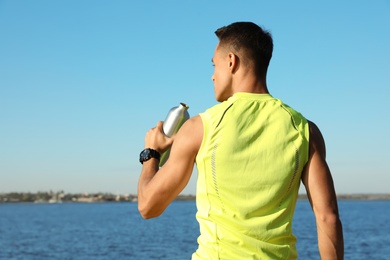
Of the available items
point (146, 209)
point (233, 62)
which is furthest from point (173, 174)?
point (233, 62)

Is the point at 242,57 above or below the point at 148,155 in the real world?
above

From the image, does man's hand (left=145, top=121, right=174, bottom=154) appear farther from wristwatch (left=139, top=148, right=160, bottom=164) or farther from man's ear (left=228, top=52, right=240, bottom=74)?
man's ear (left=228, top=52, right=240, bottom=74)

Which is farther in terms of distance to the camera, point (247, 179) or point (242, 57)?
point (242, 57)

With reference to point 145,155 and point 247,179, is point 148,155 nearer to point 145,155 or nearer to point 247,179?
point 145,155

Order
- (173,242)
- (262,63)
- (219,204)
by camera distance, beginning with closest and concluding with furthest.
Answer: (219,204), (262,63), (173,242)

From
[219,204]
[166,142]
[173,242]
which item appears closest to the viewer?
[219,204]

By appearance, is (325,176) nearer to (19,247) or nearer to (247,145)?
(247,145)

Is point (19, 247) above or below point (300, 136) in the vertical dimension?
below

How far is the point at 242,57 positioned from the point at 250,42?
0.21 feet

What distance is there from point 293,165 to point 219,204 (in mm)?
315

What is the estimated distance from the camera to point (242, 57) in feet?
8.16

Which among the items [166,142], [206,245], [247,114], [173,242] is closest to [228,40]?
[247,114]

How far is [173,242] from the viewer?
4022cm

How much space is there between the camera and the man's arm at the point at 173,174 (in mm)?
2432
